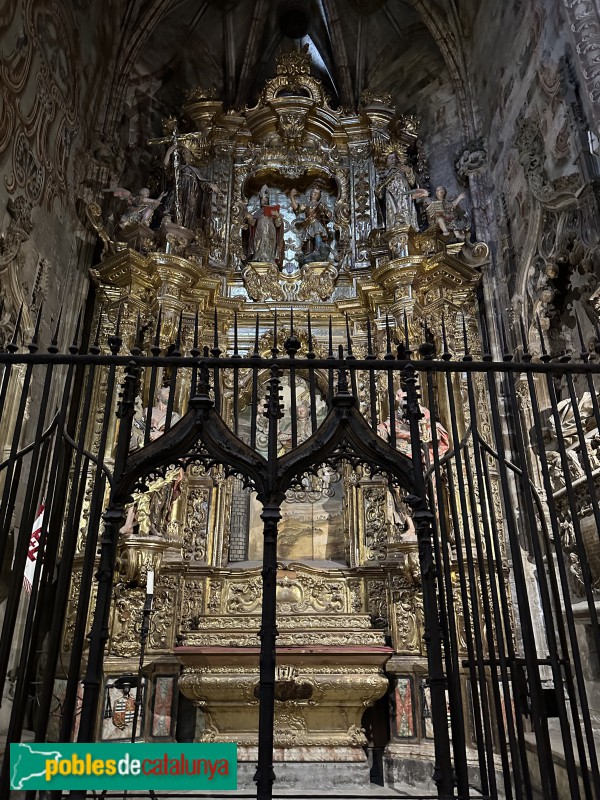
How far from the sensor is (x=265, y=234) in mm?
12352

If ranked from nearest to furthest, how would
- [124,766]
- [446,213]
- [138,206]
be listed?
1. [124,766]
2. [446,213]
3. [138,206]

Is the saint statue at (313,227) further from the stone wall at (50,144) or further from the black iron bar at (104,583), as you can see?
the black iron bar at (104,583)

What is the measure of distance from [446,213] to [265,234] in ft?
11.3

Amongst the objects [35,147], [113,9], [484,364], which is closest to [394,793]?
[484,364]

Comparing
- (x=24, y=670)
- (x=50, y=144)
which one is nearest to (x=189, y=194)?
(x=50, y=144)

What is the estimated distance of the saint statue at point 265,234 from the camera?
12180 millimetres

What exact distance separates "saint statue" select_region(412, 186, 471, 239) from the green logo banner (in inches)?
392

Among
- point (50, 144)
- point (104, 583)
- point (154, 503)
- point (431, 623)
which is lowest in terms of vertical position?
point (431, 623)

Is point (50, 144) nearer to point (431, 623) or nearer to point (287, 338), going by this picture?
point (287, 338)

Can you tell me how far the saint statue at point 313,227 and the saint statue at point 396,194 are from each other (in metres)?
1.17

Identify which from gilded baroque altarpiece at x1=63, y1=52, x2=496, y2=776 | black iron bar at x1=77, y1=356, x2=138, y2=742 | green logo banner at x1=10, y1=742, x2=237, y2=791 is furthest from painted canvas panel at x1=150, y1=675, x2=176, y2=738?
green logo banner at x1=10, y1=742, x2=237, y2=791

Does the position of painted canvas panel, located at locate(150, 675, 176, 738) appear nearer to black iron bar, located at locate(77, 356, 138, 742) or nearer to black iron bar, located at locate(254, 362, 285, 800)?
black iron bar, located at locate(77, 356, 138, 742)

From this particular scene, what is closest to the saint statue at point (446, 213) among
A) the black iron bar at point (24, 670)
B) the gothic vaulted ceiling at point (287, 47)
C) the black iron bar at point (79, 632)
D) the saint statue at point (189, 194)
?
the gothic vaulted ceiling at point (287, 47)

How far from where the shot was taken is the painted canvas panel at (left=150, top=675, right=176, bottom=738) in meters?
7.73
